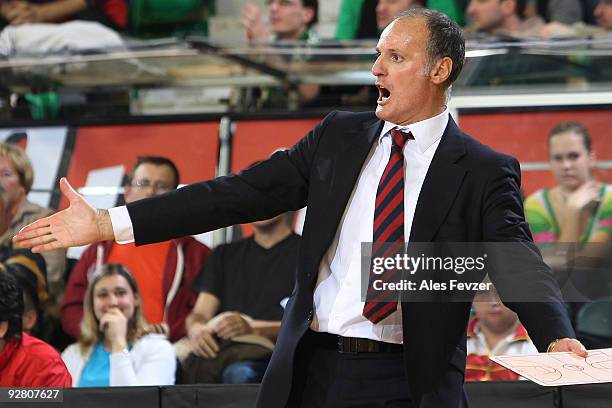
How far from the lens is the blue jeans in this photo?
4105 millimetres

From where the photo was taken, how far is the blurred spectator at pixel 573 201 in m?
4.21

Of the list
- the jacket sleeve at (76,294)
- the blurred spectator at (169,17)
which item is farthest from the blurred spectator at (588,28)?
the jacket sleeve at (76,294)

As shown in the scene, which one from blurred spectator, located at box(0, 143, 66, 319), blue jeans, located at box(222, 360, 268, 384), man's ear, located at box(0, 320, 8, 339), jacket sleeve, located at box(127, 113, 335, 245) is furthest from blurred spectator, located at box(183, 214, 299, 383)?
jacket sleeve, located at box(127, 113, 335, 245)

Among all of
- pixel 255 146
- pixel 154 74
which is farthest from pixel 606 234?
pixel 154 74

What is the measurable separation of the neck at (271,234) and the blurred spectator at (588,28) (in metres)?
1.47

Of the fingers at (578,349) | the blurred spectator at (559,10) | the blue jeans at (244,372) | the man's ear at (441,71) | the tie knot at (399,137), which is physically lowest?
the blue jeans at (244,372)

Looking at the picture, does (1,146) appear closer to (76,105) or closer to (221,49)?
(76,105)

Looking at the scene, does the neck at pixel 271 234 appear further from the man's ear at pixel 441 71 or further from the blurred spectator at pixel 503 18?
the man's ear at pixel 441 71

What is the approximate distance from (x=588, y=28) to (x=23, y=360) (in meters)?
2.87

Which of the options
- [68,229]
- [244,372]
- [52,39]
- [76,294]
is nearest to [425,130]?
[68,229]

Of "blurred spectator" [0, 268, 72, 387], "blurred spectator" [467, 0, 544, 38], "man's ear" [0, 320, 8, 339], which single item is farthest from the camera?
"blurred spectator" [467, 0, 544, 38]

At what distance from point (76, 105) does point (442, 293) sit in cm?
326

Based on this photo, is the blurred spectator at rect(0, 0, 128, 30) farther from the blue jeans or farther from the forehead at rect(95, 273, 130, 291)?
the blue jeans

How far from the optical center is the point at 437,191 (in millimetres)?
2291
